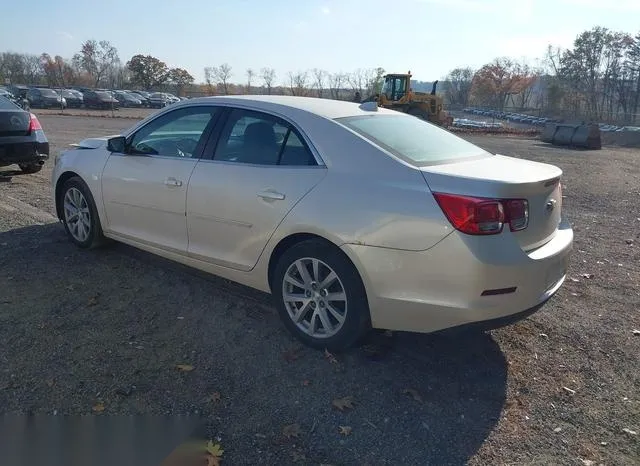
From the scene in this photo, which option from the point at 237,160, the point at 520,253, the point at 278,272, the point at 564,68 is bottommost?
the point at 278,272

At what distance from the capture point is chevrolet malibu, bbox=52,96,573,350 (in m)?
2.89

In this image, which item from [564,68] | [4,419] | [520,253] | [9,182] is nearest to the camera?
[4,419]

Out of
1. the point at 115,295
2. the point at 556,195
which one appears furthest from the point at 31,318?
the point at 556,195

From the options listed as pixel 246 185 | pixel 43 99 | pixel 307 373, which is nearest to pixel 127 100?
pixel 43 99

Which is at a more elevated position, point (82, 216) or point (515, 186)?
point (515, 186)

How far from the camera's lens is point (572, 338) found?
12.5 feet

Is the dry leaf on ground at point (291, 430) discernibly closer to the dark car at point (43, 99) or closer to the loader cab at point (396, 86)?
the loader cab at point (396, 86)

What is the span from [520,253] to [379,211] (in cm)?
84

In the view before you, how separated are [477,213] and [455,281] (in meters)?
0.40

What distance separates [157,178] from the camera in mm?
4254

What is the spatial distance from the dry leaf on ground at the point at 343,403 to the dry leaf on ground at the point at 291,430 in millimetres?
279

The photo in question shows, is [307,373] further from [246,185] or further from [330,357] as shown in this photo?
[246,185]

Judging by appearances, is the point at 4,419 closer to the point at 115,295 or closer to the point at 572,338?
the point at 115,295

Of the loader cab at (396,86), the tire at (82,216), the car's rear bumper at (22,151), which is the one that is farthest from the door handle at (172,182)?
the loader cab at (396,86)
